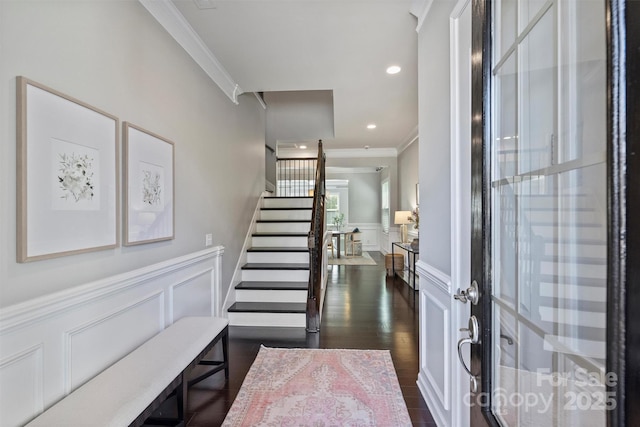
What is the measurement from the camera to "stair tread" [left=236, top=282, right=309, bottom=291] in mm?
3393

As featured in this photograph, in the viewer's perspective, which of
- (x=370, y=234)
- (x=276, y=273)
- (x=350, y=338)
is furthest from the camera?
(x=370, y=234)

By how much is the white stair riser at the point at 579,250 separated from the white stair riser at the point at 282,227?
3.82 m

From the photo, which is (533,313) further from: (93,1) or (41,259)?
(93,1)

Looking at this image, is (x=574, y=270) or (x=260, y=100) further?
(x=260, y=100)

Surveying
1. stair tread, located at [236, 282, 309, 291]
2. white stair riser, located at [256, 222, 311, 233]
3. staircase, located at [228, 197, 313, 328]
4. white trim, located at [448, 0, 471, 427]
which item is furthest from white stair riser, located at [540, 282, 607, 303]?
white stair riser, located at [256, 222, 311, 233]

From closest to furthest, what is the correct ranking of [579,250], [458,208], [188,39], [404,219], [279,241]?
1. [579,250]
2. [458,208]
3. [188,39]
4. [279,241]
5. [404,219]

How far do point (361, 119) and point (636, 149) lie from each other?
4501mm

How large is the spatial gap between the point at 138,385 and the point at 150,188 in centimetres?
114

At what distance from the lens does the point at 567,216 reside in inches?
25.8

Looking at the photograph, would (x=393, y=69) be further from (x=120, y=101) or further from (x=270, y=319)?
(x=270, y=319)

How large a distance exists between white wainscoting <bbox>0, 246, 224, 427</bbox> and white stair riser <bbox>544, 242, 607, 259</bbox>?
174 centimetres

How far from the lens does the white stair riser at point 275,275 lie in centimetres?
366

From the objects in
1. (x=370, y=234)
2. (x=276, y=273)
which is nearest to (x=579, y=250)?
(x=276, y=273)

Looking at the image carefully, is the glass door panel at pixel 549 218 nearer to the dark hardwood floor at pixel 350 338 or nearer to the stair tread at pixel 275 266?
the dark hardwood floor at pixel 350 338
